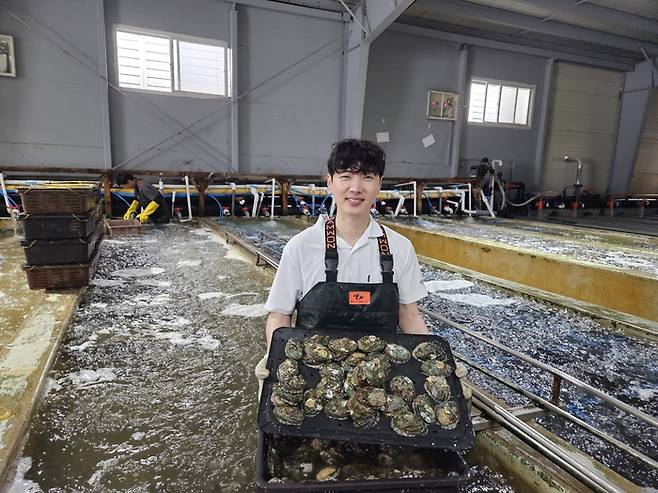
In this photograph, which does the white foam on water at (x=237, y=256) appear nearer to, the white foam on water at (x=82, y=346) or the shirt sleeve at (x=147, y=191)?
the white foam on water at (x=82, y=346)

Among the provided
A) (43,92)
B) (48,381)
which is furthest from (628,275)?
(43,92)

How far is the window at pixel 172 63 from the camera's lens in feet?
24.5

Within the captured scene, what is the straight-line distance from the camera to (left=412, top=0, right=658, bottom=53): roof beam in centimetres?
823

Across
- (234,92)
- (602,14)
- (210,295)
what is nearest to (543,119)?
(602,14)

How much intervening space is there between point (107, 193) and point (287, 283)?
264 inches

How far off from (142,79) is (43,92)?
162 cm

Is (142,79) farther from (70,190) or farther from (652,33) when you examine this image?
(652,33)

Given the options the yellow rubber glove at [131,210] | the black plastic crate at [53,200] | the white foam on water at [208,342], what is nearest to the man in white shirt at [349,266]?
the white foam on water at [208,342]

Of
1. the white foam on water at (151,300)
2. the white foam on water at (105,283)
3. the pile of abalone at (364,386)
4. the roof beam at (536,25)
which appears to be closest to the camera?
the pile of abalone at (364,386)

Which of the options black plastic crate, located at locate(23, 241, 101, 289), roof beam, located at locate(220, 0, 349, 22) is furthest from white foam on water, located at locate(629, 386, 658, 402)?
roof beam, located at locate(220, 0, 349, 22)

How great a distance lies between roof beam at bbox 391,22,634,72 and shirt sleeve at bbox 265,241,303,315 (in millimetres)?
9173

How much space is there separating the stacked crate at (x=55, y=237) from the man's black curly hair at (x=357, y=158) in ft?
8.93

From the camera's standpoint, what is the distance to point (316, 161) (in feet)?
30.1

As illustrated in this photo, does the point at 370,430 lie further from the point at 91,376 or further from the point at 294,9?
the point at 294,9
